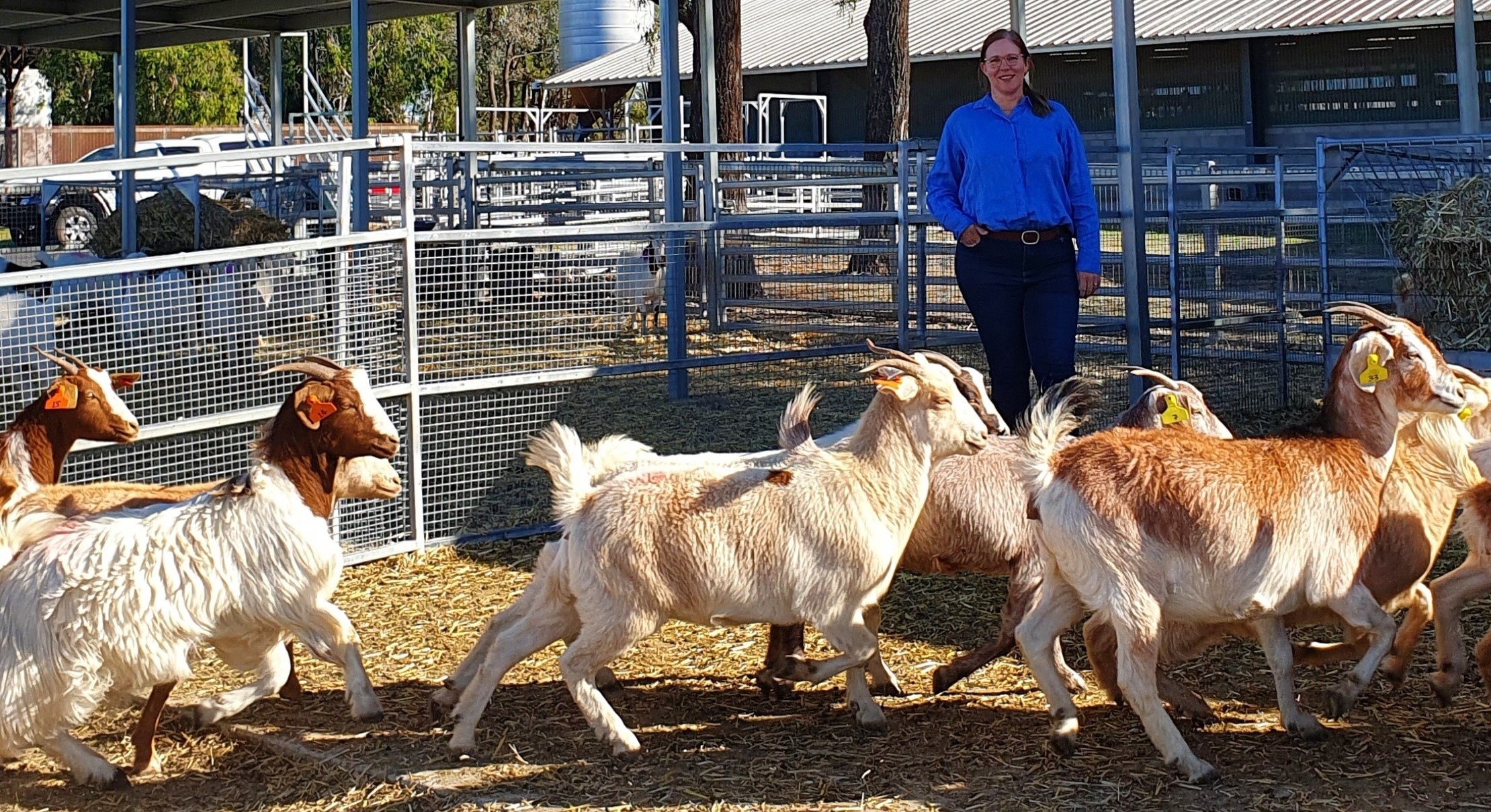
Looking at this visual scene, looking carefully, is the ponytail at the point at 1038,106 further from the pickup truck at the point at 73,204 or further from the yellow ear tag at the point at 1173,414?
the pickup truck at the point at 73,204

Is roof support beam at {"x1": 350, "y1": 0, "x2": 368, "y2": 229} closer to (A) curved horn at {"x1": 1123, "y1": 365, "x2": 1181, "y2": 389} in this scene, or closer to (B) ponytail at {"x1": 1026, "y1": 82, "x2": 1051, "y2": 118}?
(B) ponytail at {"x1": 1026, "y1": 82, "x2": 1051, "y2": 118}

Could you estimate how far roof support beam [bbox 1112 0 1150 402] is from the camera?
9.42 metres

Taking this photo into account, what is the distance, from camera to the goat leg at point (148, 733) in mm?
4938

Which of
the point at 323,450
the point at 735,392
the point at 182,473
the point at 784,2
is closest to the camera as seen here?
the point at 323,450

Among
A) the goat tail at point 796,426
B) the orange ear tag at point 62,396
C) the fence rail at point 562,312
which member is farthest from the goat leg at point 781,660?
the fence rail at point 562,312

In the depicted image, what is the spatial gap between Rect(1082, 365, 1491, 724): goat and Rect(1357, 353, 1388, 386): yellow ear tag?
7.6 inches

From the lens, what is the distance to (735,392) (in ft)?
39.2

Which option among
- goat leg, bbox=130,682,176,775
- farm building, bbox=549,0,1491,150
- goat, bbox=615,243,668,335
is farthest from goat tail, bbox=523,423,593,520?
farm building, bbox=549,0,1491,150

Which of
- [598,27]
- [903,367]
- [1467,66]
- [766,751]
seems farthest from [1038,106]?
[598,27]

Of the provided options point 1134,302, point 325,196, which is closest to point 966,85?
point 325,196

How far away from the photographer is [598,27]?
39188 millimetres

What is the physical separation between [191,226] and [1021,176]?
35.0ft

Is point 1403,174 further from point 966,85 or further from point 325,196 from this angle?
point 966,85

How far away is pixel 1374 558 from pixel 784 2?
3502cm
